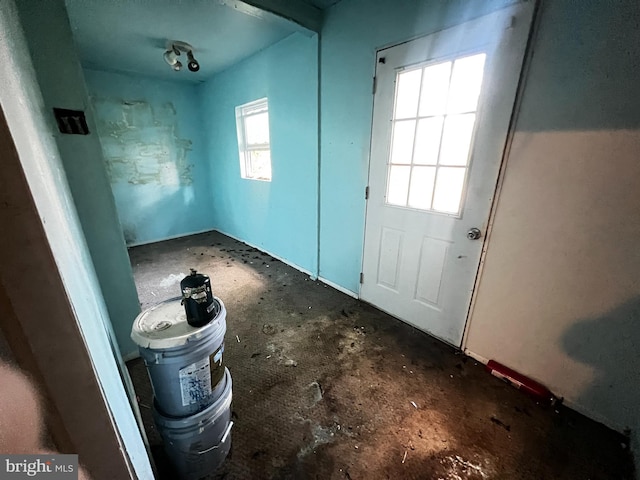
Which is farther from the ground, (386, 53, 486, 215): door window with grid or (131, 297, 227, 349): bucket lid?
(386, 53, 486, 215): door window with grid

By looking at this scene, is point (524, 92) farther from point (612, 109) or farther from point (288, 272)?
point (288, 272)

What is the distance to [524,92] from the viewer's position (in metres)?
1.34

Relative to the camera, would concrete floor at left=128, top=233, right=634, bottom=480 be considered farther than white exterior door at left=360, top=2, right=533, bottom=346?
No

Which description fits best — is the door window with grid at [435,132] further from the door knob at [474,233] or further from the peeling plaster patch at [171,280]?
the peeling plaster patch at [171,280]

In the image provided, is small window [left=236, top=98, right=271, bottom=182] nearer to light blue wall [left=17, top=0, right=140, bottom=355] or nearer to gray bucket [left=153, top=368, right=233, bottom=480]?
light blue wall [left=17, top=0, right=140, bottom=355]

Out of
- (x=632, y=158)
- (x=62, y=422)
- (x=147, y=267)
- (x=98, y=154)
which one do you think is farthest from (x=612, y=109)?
(x=147, y=267)

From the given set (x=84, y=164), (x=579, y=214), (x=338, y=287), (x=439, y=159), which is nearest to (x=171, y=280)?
(x=84, y=164)

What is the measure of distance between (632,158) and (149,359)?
2.15 meters

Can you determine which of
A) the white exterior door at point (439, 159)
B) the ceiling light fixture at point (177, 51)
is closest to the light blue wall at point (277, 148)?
the ceiling light fixture at point (177, 51)

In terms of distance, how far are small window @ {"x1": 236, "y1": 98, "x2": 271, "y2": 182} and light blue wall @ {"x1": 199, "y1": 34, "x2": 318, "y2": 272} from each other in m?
0.10

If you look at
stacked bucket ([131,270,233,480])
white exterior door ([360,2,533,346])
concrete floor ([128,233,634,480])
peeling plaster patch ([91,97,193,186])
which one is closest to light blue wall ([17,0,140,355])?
concrete floor ([128,233,634,480])

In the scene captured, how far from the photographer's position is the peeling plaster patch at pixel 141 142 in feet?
11.9

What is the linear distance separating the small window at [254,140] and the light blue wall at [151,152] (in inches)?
48.8

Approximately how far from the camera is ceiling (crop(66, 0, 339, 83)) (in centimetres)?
204
